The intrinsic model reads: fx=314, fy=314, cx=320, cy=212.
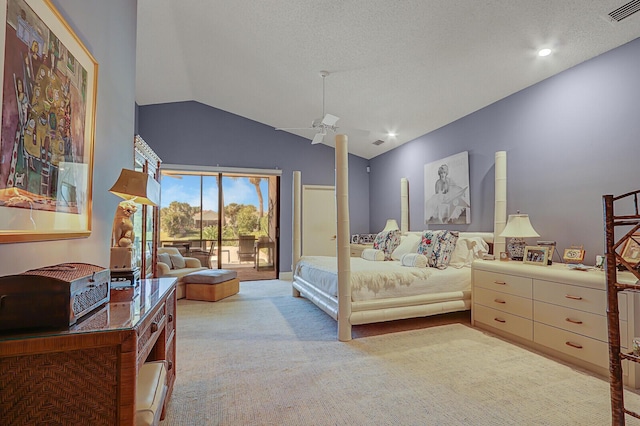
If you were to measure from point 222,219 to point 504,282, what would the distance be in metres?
5.36

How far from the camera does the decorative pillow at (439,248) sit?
3836 millimetres

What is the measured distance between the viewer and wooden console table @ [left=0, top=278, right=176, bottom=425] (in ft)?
3.22

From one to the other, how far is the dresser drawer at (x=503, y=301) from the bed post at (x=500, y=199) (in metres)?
0.65

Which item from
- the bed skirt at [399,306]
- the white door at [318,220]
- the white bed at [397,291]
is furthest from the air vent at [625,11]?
the white door at [318,220]

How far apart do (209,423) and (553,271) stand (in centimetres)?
297

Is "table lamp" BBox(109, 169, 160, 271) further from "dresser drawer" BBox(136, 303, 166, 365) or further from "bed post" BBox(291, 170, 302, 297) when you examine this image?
"bed post" BBox(291, 170, 302, 297)

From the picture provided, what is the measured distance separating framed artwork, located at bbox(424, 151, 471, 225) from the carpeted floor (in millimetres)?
1831

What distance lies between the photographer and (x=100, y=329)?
1.08 meters

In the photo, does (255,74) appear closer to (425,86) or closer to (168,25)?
(168,25)

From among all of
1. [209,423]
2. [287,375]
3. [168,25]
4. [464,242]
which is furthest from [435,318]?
[168,25]

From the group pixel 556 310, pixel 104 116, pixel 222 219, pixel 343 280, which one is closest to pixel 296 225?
pixel 343 280

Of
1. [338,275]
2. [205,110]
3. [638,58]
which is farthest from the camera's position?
[205,110]

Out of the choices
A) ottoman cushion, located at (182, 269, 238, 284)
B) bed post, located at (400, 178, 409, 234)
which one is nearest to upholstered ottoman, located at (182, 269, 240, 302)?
ottoman cushion, located at (182, 269, 238, 284)

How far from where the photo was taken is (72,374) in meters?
1.04
